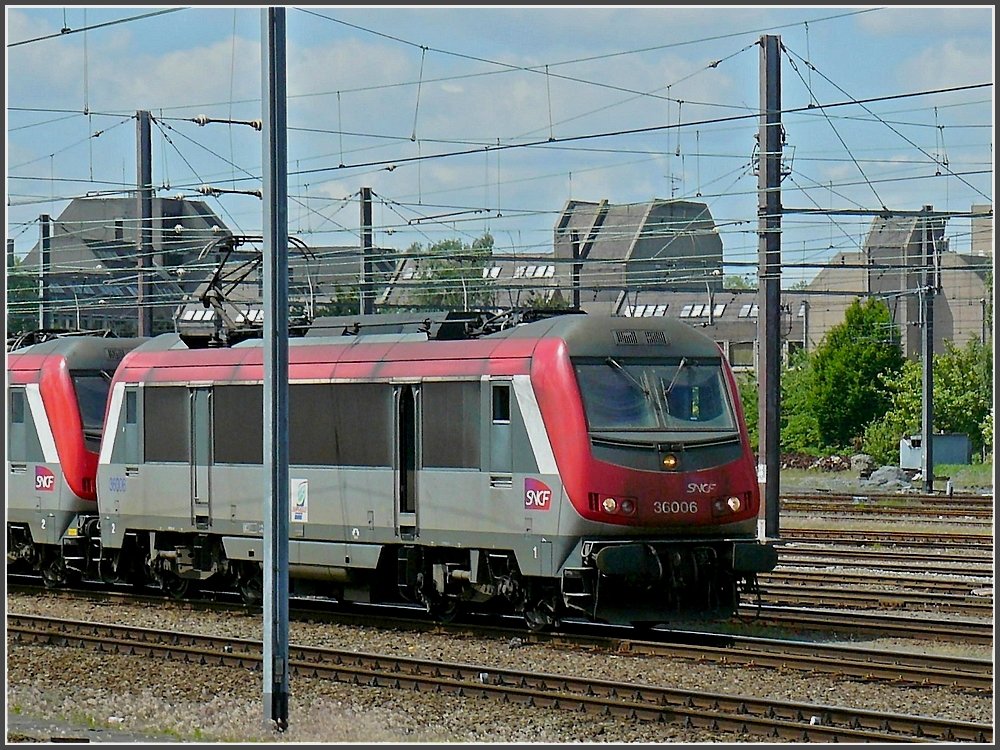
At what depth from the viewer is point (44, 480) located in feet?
73.0

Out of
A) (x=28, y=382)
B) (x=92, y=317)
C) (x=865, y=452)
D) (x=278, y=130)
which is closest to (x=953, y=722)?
(x=278, y=130)

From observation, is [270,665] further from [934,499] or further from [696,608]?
[934,499]

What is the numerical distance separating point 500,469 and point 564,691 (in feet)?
11.2

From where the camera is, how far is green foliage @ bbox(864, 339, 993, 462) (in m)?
57.4

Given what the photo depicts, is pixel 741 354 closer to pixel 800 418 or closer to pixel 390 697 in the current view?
pixel 800 418

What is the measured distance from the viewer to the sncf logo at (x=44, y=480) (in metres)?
22.1

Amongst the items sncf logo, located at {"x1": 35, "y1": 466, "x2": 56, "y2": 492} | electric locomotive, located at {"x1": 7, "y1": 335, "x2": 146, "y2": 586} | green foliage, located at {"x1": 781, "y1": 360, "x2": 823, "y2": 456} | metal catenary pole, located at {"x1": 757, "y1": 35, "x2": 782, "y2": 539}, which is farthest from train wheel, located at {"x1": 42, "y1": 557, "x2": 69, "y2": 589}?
green foliage, located at {"x1": 781, "y1": 360, "x2": 823, "y2": 456}

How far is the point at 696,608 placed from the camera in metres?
16.0

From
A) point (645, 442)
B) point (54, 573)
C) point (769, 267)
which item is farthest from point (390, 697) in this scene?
point (769, 267)

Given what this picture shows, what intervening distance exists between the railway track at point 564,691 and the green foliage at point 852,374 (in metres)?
49.0

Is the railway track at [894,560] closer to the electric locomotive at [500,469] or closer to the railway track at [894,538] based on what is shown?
the railway track at [894,538]

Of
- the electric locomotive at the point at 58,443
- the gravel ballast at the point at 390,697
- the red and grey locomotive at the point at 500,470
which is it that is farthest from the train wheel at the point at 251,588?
the electric locomotive at the point at 58,443

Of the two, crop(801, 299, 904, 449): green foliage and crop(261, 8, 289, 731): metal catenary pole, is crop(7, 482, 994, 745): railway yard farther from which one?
crop(801, 299, 904, 449): green foliage

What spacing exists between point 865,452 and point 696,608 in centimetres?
4708
